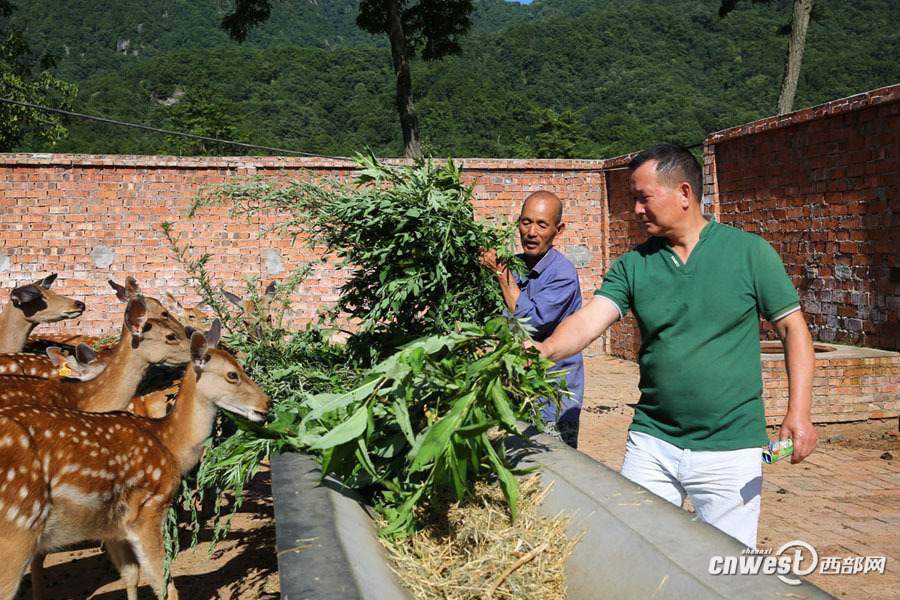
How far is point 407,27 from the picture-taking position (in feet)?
66.9

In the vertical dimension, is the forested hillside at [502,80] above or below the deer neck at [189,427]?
above

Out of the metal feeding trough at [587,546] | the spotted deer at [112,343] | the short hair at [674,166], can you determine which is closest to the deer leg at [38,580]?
the spotted deer at [112,343]

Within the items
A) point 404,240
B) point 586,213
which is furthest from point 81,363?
point 586,213

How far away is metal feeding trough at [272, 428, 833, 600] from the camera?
2.11 m

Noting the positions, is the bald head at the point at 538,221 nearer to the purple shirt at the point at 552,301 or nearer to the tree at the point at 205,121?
the purple shirt at the point at 552,301

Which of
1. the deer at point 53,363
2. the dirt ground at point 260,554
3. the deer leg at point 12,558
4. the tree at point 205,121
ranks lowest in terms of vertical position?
the dirt ground at point 260,554

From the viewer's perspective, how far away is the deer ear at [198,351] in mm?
3914

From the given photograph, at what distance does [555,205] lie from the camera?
407cm

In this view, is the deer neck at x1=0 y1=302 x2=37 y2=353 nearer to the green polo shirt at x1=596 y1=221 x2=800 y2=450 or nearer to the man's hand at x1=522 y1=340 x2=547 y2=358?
the man's hand at x1=522 y1=340 x2=547 y2=358

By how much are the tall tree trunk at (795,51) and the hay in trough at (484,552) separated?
16.1 m

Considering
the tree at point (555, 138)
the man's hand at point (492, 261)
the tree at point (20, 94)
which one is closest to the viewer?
the man's hand at point (492, 261)

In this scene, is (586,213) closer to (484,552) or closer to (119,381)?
(119,381)

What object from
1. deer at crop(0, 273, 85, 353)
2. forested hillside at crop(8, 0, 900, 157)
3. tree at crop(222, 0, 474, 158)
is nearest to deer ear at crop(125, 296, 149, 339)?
deer at crop(0, 273, 85, 353)

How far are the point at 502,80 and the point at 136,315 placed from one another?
208 feet
